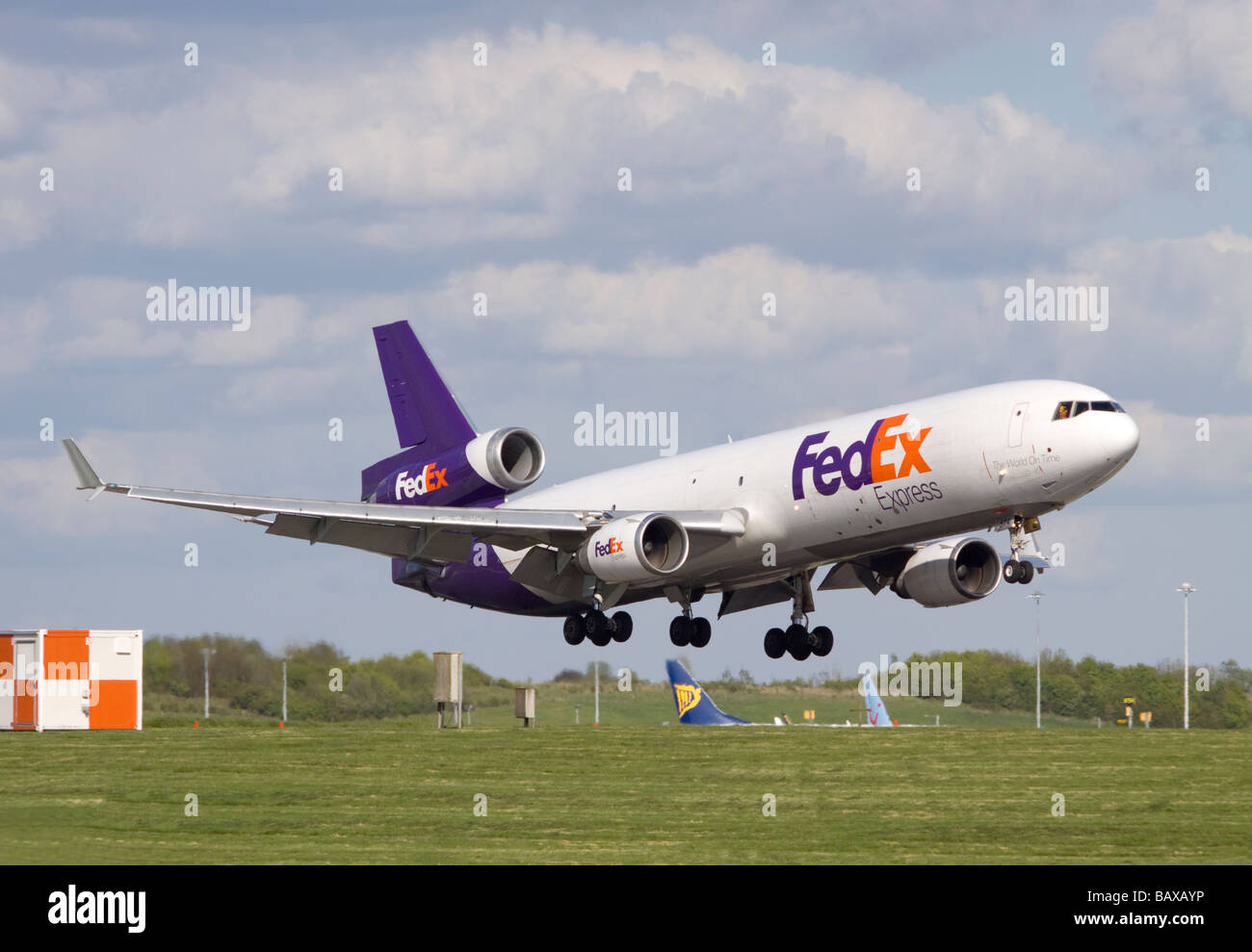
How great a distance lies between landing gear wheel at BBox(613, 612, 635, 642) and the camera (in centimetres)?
4575

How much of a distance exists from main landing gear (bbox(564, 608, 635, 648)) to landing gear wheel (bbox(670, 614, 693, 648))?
158 centimetres

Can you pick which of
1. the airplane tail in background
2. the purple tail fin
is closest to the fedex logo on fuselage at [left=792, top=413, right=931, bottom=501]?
Answer: the purple tail fin

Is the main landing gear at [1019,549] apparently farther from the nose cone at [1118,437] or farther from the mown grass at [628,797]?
the mown grass at [628,797]

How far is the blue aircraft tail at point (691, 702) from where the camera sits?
2581 inches

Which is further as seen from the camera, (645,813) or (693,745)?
(693,745)

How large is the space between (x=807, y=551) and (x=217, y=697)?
90.5 ft

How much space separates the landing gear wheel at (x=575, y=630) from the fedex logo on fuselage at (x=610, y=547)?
17.1ft

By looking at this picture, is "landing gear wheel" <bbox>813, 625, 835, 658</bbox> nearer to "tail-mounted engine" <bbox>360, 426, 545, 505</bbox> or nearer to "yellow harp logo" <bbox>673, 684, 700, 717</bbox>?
"tail-mounted engine" <bbox>360, 426, 545, 505</bbox>

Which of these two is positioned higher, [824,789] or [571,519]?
[571,519]

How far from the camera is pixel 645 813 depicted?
106 feet

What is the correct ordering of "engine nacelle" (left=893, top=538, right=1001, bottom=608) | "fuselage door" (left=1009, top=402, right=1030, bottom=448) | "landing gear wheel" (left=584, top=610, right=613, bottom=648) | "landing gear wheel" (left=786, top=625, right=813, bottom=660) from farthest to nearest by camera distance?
"landing gear wheel" (left=786, top=625, right=813, bottom=660) < "landing gear wheel" (left=584, top=610, right=613, bottom=648) < "engine nacelle" (left=893, top=538, right=1001, bottom=608) < "fuselage door" (left=1009, top=402, right=1030, bottom=448)
